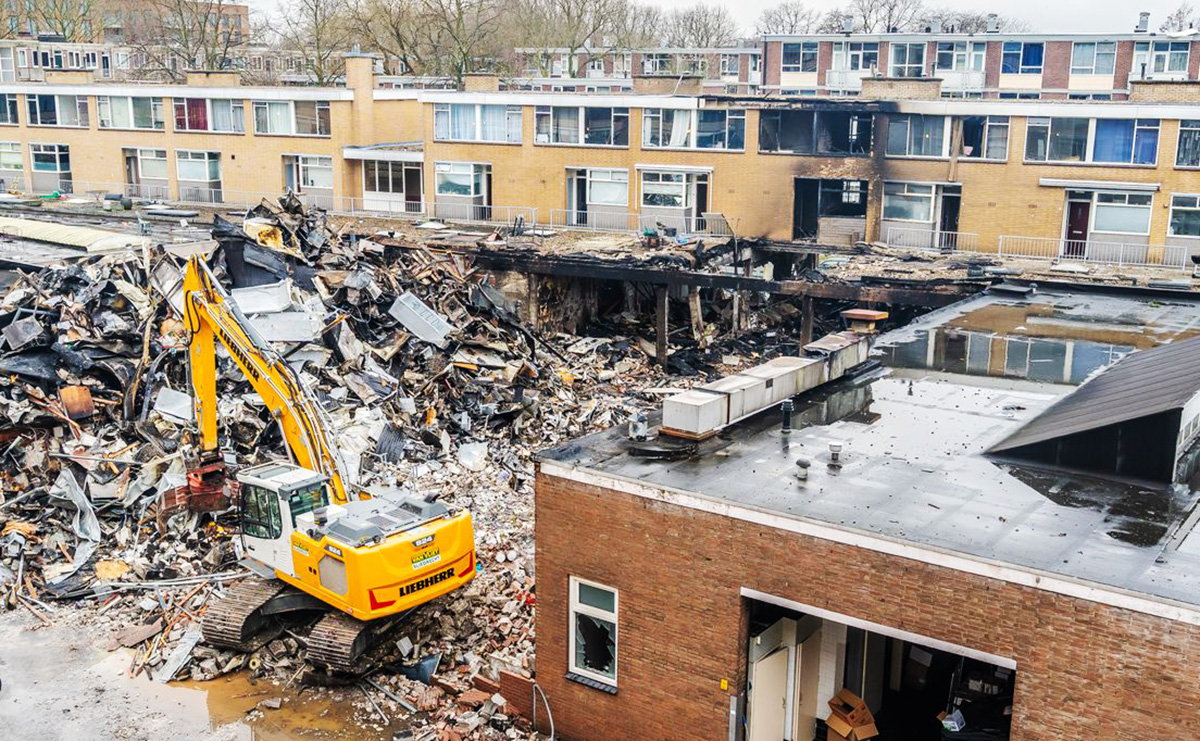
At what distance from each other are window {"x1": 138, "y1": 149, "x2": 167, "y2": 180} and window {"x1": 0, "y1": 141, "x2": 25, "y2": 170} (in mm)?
7952

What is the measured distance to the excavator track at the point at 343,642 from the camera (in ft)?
54.9

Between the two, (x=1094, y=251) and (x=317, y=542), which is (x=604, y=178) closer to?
(x=1094, y=251)

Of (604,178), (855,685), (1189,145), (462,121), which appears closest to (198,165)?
(462,121)

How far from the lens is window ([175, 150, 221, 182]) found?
54.9 meters

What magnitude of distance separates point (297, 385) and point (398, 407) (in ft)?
27.9

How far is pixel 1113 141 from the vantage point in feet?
129

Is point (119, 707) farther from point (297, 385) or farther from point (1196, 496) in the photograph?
point (1196, 496)

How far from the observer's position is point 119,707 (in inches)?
663

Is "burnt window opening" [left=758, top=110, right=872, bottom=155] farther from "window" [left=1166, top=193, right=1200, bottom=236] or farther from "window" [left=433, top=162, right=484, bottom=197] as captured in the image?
"window" [left=433, top=162, right=484, bottom=197]

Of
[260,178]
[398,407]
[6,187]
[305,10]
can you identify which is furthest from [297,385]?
[305,10]

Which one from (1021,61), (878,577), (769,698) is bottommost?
(769,698)

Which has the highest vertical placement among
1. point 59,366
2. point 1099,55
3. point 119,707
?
point 1099,55

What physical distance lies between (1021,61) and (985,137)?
2348cm

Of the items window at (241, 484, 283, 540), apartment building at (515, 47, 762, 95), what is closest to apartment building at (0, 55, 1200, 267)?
apartment building at (515, 47, 762, 95)
